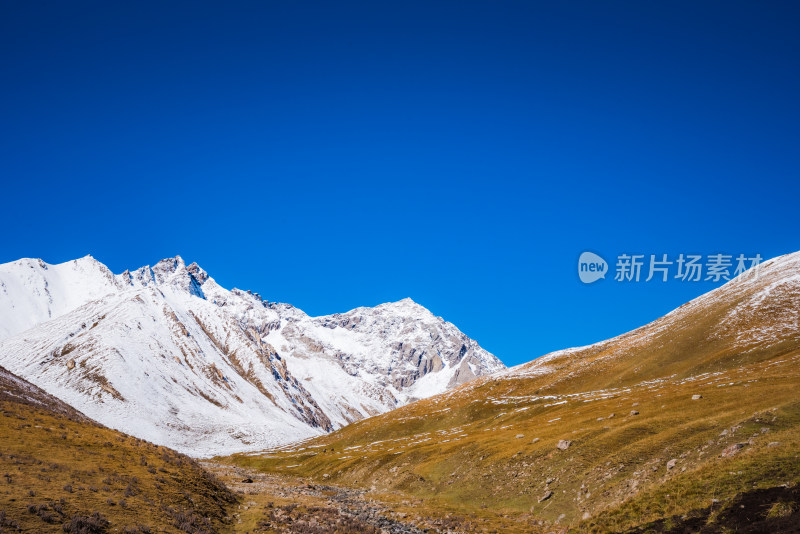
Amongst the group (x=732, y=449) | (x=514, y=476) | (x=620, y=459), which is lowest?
(x=514, y=476)

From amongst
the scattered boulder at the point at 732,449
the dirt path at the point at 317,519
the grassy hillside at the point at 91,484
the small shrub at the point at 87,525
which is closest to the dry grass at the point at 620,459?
the scattered boulder at the point at 732,449

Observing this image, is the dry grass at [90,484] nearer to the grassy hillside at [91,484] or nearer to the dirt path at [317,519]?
the grassy hillside at [91,484]

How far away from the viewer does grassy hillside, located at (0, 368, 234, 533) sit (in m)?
25.4

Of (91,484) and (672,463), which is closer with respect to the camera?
(91,484)

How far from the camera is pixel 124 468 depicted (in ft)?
121

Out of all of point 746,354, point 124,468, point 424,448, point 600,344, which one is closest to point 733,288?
point 600,344

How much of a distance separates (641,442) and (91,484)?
47.8 metres

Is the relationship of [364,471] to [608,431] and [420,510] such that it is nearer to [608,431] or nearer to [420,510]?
[420,510]

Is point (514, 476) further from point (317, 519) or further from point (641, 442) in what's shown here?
point (317, 519)

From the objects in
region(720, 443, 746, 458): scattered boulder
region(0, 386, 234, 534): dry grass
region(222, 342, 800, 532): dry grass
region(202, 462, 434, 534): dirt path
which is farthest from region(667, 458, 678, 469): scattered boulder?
region(0, 386, 234, 534): dry grass

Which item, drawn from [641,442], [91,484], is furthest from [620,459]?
[91,484]

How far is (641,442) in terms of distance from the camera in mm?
45562

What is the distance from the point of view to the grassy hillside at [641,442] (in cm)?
2981

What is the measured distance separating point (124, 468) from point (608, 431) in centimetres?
4920
